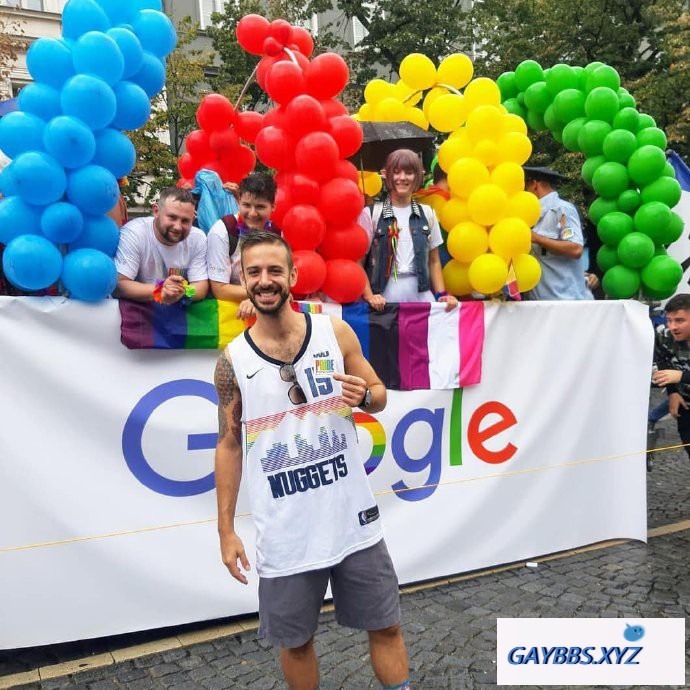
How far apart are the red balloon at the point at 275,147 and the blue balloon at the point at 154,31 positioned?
2.09 ft

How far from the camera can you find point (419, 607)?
→ 3850mm

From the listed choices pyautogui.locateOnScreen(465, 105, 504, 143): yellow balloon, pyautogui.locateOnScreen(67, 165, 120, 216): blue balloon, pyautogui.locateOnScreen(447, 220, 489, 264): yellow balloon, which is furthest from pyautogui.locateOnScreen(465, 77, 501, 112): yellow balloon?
pyautogui.locateOnScreen(67, 165, 120, 216): blue balloon

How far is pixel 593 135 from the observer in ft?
15.5

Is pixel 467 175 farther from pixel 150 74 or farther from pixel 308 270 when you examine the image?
pixel 150 74

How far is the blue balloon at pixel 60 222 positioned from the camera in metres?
3.13

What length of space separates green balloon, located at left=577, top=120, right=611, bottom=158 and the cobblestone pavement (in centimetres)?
262

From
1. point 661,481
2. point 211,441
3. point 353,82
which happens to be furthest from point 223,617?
point 353,82

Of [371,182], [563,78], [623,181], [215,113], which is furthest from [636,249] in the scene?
[215,113]

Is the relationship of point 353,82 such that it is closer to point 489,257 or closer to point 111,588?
point 489,257

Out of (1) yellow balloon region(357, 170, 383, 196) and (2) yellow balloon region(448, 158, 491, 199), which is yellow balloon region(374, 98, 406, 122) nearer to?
(1) yellow balloon region(357, 170, 383, 196)

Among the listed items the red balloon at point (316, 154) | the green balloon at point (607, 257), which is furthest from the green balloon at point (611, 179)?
the red balloon at point (316, 154)

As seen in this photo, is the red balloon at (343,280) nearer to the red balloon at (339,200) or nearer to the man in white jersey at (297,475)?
the red balloon at (339,200)

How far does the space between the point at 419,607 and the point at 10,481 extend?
2133mm

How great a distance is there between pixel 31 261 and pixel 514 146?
2737mm
